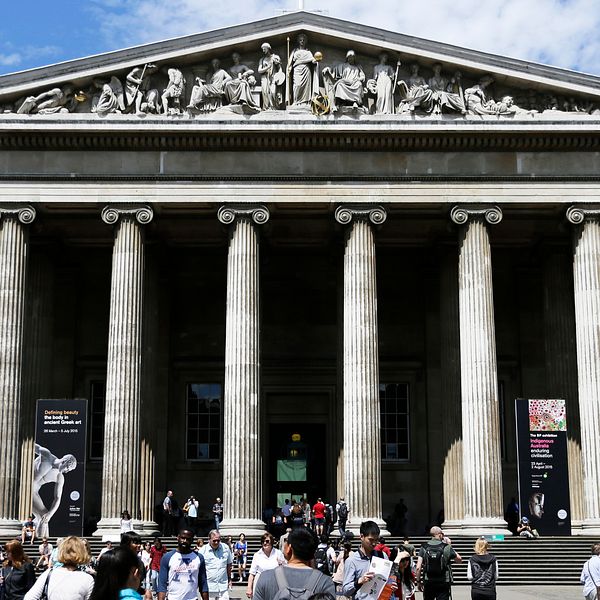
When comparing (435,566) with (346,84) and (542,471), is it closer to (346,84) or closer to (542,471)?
(542,471)

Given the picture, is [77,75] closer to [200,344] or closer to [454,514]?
[200,344]

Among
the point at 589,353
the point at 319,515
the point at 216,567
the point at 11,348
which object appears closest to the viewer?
the point at 216,567

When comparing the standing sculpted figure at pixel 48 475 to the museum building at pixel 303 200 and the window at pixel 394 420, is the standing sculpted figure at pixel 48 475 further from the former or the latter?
the window at pixel 394 420

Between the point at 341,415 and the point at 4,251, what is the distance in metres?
13.1

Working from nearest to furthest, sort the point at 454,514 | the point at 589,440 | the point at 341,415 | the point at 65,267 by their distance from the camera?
the point at 589,440
the point at 454,514
the point at 341,415
the point at 65,267

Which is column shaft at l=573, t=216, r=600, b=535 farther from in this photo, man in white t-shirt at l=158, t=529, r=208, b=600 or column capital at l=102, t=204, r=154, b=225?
man in white t-shirt at l=158, t=529, r=208, b=600

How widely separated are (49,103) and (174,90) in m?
4.05

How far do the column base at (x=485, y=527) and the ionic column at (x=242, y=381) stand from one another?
6275 millimetres

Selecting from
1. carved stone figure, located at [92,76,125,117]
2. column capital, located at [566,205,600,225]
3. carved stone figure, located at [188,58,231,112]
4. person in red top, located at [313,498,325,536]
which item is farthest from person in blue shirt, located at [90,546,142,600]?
column capital, located at [566,205,600,225]

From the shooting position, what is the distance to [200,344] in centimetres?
4084

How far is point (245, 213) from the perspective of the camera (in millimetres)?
33406

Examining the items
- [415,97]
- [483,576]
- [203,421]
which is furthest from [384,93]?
[483,576]

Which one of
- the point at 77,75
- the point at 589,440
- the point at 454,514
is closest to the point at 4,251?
the point at 77,75

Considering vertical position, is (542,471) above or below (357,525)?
above
